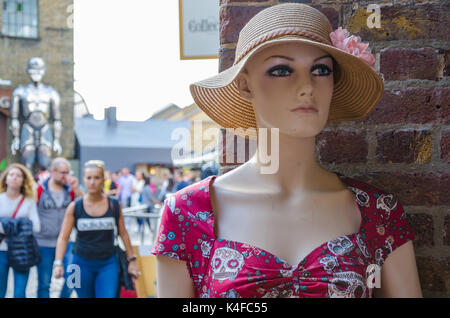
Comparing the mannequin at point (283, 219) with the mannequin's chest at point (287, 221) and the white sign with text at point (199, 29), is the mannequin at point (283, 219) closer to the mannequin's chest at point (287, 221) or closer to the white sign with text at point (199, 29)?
the mannequin's chest at point (287, 221)

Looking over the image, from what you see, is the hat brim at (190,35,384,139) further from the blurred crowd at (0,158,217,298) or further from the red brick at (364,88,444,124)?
the blurred crowd at (0,158,217,298)

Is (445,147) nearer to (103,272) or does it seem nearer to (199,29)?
(199,29)

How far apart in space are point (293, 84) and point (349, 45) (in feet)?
0.52

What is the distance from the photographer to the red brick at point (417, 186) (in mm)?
1259

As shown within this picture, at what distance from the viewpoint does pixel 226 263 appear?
0.95 meters

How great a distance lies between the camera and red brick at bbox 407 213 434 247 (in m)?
1.25

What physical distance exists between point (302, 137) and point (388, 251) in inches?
12.4

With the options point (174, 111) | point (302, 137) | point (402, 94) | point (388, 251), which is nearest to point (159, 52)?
point (174, 111)

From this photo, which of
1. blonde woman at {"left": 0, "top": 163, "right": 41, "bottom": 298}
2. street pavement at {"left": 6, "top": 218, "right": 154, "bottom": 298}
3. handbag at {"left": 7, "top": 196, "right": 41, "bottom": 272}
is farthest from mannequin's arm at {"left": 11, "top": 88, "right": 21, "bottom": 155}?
street pavement at {"left": 6, "top": 218, "right": 154, "bottom": 298}

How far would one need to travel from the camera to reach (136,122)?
144cm

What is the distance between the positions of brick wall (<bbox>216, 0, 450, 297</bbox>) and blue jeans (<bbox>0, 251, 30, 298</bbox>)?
67.1 inches

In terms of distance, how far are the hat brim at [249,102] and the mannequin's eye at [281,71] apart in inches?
2.6

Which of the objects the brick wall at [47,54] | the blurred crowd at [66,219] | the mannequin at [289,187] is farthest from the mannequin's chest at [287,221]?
the brick wall at [47,54]
